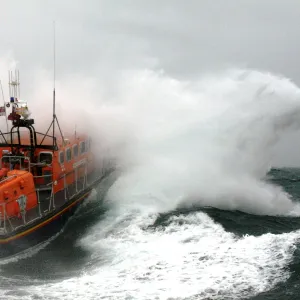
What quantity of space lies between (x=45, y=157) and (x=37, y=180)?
0.88m

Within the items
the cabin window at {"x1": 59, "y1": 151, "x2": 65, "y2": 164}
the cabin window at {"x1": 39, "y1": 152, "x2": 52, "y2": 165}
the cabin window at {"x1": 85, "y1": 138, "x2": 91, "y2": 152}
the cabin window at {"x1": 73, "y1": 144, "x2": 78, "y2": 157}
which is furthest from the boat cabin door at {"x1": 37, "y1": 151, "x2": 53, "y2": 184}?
the cabin window at {"x1": 85, "y1": 138, "x2": 91, "y2": 152}

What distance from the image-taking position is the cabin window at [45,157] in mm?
14383

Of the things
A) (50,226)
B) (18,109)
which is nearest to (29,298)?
(50,226)

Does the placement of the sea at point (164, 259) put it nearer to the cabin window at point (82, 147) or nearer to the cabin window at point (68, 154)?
the cabin window at point (68, 154)

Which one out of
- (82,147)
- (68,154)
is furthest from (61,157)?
(82,147)

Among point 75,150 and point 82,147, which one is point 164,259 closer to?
point 75,150

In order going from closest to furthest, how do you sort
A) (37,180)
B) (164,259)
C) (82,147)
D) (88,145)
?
(164,259) → (37,180) → (82,147) → (88,145)

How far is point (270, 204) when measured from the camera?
1471cm

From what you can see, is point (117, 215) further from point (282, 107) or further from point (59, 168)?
point (282, 107)

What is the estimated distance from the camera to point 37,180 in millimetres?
14516

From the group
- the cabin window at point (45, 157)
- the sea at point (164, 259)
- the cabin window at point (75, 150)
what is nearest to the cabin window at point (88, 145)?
the cabin window at point (75, 150)

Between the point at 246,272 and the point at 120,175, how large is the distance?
9.55 metres

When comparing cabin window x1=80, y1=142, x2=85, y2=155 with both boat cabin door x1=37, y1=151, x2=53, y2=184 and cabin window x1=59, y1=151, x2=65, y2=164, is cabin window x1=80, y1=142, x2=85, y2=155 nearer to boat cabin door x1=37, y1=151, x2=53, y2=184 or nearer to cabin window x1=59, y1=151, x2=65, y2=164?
cabin window x1=59, y1=151, x2=65, y2=164

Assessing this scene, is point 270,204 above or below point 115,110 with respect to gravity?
below
